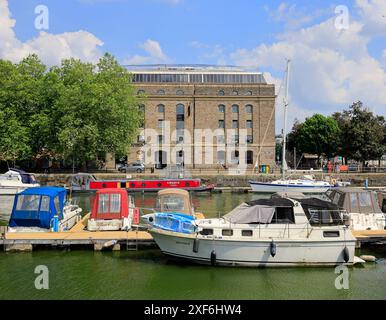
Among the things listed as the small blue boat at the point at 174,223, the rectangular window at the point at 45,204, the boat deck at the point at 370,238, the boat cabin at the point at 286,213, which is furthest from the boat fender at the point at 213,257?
the rectangular window at the point at 45,204

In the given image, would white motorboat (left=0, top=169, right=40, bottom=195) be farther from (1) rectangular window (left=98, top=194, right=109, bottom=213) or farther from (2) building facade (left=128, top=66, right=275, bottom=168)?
(2) building facade (left=128, top=66, right=275, bottom=168)

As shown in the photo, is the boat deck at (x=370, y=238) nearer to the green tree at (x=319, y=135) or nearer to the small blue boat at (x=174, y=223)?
the small blue boat at (x=174, y=223)

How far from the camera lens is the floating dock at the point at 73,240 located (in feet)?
64.6

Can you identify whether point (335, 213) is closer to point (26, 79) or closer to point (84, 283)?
point (84, 283)

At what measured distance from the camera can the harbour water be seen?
14.9m

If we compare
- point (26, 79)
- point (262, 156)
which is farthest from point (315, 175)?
point (26, 79)

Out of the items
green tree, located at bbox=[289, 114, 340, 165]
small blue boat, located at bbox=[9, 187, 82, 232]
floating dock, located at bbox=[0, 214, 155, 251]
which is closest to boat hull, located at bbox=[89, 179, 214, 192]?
small blue boat, located at bbox=[9, 187, 82, 232]

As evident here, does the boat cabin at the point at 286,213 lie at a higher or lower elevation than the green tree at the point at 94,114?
lower

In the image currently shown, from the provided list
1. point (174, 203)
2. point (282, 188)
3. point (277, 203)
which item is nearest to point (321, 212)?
point (277, 203)

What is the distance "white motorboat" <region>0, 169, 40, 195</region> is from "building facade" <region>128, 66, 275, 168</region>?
2568cm

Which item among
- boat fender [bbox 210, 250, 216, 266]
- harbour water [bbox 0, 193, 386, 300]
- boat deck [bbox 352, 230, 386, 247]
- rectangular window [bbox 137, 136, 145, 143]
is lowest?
harbour water [bbox 0, 193, 386, 300]

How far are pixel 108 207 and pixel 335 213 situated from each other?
11316 mm

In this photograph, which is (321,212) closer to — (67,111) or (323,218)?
(323,218)

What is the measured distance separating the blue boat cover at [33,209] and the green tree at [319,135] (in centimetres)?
7033
